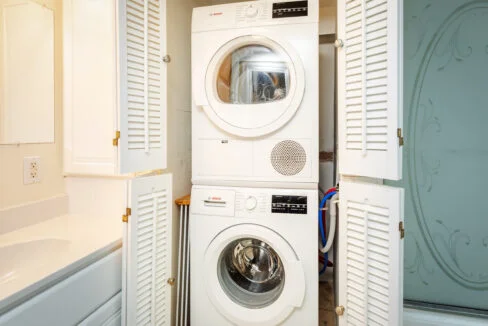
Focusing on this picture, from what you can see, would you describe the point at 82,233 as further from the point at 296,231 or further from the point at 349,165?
the point at 349,165

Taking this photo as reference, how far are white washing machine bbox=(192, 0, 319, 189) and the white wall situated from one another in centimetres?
80

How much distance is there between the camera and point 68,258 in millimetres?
1186

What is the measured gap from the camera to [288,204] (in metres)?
1.59

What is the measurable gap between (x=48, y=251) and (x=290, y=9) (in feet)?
5.73

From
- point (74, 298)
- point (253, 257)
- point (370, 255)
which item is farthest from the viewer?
point (253, 257)

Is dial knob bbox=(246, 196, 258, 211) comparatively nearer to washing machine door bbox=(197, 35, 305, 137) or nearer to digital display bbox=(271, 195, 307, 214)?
digital display bbox=(271, 195, 307, 214)

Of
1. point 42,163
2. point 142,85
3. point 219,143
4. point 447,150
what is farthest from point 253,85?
point 42,163

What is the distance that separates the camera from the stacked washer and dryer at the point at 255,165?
61.8 inches

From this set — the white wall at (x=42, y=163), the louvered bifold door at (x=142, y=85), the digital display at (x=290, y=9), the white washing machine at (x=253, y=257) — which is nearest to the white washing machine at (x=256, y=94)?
the digital display at (x=290, y=9)

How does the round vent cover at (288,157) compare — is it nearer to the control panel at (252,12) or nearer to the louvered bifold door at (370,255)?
the louvered bifold door at (370,255)

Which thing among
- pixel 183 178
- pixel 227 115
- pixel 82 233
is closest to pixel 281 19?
pixel 227 115

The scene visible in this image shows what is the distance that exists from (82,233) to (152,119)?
2.24 feet

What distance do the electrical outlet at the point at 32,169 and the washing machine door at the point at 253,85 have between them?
0.97 m

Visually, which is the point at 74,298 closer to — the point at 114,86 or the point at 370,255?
the point at 114,86
